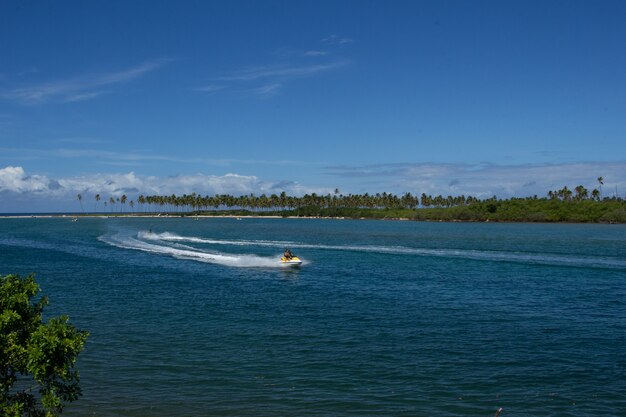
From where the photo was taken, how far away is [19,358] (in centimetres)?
1300

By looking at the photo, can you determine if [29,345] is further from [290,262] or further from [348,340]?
[290,262]

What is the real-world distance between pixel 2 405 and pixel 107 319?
72.7ft

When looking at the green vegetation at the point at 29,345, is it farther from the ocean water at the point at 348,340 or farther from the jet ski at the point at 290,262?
the jet ski at the point at 290,262

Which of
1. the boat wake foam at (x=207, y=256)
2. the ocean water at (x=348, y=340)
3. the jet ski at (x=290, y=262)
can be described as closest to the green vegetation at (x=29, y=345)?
the ocean water at (x=348, y=340)

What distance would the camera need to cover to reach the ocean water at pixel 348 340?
20.5 metres

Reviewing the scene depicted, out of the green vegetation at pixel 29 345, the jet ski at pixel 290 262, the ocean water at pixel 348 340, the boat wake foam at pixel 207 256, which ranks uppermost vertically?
the green vegetation at pixel 29 345

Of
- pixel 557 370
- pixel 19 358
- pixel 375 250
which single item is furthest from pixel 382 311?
pixel 375 250

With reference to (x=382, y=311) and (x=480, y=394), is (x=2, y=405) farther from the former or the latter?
(x=382, y=311)

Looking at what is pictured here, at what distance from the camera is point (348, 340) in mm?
29031

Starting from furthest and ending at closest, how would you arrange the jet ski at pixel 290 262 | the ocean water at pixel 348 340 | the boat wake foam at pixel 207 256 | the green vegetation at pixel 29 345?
the boat wake foam at pixel 207 256, the jet ski at pixel 290 262, the ocean water at pixel 348 340, the green vegetation at pixel 29 345

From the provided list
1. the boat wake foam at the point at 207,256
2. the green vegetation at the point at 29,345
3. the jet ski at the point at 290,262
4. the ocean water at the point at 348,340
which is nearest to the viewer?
the green vegetation at the point at 29,345

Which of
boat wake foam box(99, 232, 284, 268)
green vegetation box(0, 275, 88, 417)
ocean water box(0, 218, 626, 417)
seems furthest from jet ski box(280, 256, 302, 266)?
green vegetation box(0, 275, 88, 417)

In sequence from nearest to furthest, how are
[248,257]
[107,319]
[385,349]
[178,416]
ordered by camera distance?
[178,416]
[385,349]
[107,319]
[248,257]

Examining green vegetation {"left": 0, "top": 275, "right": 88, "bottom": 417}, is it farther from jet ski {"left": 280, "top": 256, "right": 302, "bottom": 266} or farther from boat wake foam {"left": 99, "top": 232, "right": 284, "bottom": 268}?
boat wake foam {"left": 99, "top": 232, "right": 284, "bottom": 268}
